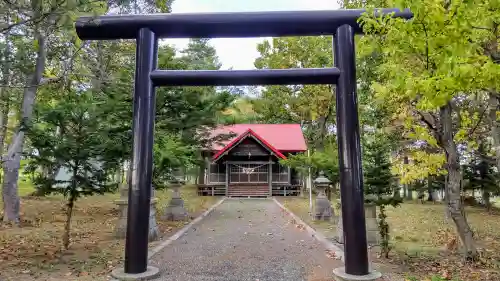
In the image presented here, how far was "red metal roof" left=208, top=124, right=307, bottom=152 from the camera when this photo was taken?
25.3m

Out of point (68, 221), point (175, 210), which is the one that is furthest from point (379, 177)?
point (175, 210)

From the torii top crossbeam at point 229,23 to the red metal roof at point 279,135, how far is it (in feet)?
61.8

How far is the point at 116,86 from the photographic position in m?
10.1

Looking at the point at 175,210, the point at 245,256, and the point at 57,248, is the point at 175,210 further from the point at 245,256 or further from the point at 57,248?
the point at 245,256

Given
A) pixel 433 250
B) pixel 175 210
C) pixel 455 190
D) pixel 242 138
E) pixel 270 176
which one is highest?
pixel 242 138

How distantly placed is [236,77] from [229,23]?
0.87m

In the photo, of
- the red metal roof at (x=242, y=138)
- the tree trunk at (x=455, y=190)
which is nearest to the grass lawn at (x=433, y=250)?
the tree trunk at (x=455, y=190)

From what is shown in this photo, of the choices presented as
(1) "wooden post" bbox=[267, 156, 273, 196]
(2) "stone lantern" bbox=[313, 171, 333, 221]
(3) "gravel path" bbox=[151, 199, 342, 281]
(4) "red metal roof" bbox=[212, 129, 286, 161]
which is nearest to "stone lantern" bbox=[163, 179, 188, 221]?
(3) "gravel path" bbox=[151, 199, 342, 281]

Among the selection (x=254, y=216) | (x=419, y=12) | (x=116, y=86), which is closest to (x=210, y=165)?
(x=254, y=216)

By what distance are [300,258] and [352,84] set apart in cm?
359

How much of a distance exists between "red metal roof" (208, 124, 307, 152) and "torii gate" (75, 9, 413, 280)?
1875 cm

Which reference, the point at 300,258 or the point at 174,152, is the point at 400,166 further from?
the point at 174,152

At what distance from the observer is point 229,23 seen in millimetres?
5496

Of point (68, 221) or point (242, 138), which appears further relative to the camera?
point (242, 138)
